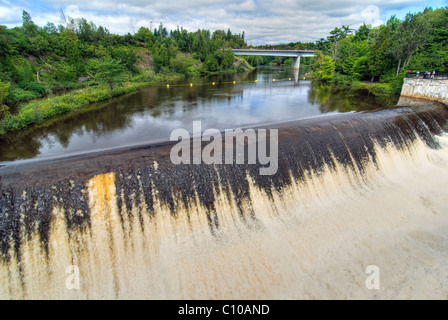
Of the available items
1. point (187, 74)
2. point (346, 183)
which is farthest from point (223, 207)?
point (187, 74)

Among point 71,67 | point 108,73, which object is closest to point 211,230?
point 108,73

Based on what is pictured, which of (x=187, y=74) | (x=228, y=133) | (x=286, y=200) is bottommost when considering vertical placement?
(x=286, y=200)

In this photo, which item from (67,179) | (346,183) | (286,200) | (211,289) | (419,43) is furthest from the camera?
(419,43)

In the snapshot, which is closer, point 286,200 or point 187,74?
point 286,200

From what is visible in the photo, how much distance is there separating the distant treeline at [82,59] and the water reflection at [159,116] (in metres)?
4.31

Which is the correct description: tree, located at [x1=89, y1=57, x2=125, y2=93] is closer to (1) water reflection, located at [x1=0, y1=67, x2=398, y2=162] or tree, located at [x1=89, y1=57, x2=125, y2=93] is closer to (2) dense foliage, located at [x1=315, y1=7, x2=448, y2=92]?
(1) water reflection, located at [x1=0, y1=67, x2=398, y2=162]

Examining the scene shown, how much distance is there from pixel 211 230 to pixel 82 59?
36.5 meters

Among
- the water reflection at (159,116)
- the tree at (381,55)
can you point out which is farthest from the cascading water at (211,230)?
the tree at (381,55)

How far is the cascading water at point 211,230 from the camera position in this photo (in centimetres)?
567

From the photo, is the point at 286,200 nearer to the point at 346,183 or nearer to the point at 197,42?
the point at 346,183

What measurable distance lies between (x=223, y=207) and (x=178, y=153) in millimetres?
2298

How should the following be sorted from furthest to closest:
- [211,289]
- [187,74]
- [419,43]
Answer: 1. [187,74]
2. [419,43]
3. [211,289]

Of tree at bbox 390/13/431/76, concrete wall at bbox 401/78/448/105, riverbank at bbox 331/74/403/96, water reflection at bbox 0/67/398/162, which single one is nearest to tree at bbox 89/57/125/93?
water reflection at bbox 0/67/398/162
